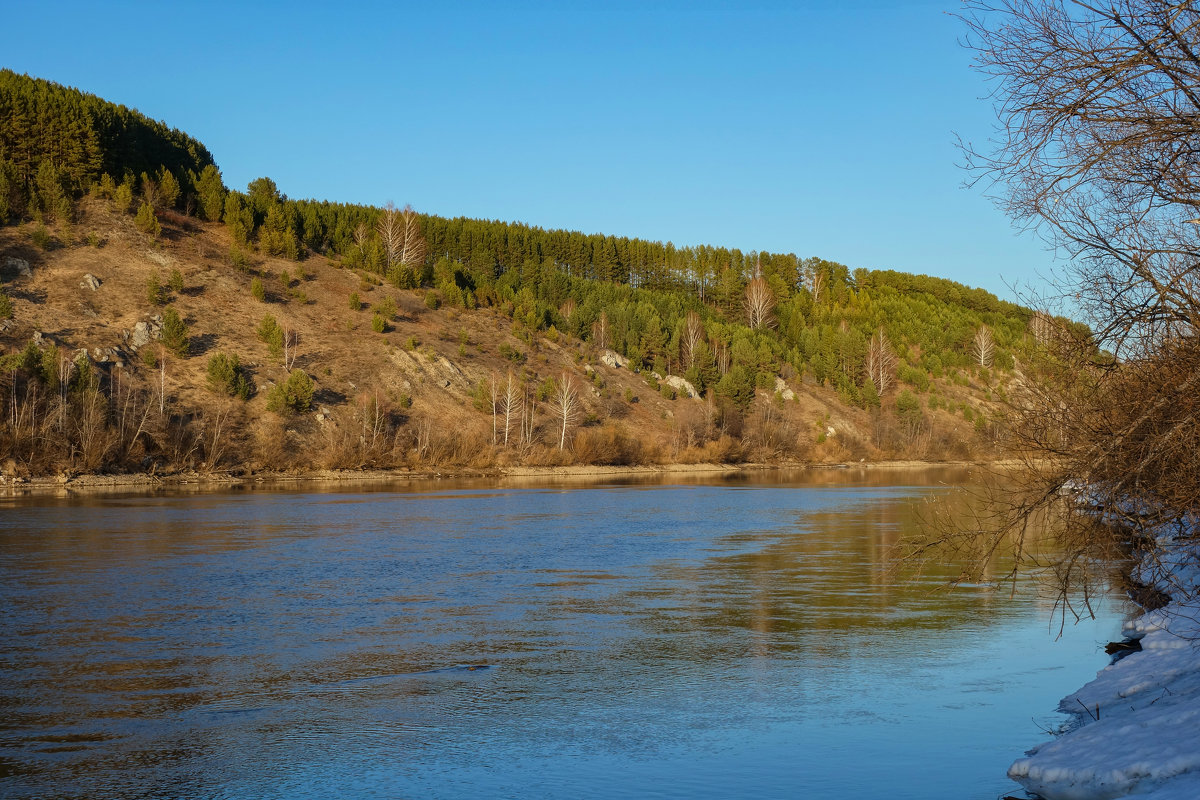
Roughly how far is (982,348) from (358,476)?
311ft

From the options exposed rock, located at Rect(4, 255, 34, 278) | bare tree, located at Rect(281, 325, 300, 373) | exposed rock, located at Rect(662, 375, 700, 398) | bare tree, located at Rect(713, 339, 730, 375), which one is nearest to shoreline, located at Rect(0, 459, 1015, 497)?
bare tree, located at Rect(281, 325, 300, 373)

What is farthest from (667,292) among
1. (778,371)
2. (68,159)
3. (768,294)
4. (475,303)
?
(68,159)

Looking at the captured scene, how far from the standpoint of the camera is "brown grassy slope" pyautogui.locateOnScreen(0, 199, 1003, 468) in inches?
2611

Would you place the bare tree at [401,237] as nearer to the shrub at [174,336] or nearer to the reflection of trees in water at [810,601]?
the shrub at [174,336]

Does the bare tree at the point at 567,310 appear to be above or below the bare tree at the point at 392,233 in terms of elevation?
below

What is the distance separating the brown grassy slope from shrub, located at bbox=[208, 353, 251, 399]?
0.95 meters

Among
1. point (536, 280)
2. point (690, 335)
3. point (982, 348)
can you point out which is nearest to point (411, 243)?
point (536, 280)

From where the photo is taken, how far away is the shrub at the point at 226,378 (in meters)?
67.0

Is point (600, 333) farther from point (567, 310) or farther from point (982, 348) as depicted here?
point (982, 348)

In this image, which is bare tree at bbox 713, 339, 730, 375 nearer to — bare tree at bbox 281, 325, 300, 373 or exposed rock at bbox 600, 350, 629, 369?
exposed rock at bbox 600, 350, 629, 369

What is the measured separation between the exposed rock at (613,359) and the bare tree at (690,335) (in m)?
8.72

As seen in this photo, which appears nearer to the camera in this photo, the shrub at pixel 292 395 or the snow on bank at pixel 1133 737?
the snow on bank at pixel 1133 737

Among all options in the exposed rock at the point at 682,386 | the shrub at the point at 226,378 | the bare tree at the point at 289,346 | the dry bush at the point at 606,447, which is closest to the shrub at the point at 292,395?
the shrub at the point at 226,378

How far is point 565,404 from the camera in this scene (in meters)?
81.2
